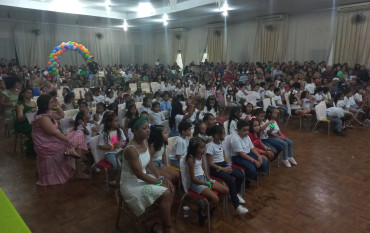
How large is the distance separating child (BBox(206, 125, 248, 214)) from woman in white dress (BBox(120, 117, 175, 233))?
70 centimetres

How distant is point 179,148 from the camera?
3.20 metres

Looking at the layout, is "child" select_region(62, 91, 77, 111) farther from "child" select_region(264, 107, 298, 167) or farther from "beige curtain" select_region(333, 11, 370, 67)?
"beige curtain" select_region(333, 11, 370, 67)

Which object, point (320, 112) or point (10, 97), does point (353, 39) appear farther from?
point (10, 97)

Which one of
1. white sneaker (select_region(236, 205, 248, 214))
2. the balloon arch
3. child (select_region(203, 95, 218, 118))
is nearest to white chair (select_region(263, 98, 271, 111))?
child (select_region(203, 95, 218, 118))

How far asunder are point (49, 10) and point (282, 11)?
382 inches

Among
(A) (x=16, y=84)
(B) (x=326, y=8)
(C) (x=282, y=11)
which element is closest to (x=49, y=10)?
(A) (x=16, y=84)

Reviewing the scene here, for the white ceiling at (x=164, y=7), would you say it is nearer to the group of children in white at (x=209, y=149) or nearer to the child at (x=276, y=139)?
the child at (x=276, y=139)

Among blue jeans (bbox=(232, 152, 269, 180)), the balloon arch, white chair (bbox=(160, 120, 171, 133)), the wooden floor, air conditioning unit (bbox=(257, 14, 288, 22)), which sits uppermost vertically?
air conditioning unit (bbox=(257, 14, 288, 22))

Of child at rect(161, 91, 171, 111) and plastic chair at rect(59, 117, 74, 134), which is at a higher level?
child at rect(161, 91, 171, 111)

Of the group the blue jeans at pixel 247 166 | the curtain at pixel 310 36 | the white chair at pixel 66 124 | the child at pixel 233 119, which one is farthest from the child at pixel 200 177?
the curtain at pixel 310 36

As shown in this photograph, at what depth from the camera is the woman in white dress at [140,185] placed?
2.27 metres

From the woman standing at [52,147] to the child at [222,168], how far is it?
1851mm

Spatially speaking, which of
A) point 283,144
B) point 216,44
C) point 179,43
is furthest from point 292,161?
point 179,43

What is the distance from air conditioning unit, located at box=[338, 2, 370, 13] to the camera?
29.6 feet
